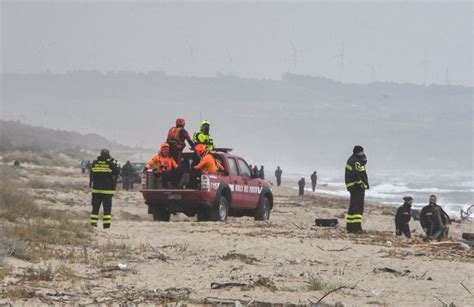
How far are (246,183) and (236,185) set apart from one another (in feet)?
1.98

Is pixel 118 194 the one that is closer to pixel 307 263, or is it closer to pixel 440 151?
pixel 307 263

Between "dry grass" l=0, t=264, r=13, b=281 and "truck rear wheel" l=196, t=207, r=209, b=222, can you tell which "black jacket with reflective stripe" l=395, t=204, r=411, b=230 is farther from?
"dry grass" l=0, t=264, r=13, b=281

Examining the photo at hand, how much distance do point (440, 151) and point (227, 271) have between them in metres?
192

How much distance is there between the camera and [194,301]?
8.51 m

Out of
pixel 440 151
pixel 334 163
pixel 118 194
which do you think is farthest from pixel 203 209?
pixel 440 151

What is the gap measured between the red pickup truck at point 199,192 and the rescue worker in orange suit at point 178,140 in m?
0.20

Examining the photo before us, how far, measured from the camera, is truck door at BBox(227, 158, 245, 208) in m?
18.8

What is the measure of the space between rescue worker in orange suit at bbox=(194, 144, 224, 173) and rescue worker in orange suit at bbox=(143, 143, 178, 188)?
0.55 metres

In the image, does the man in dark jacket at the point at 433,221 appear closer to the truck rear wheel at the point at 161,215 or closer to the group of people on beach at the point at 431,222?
the group of people on beach at the point at 431,222

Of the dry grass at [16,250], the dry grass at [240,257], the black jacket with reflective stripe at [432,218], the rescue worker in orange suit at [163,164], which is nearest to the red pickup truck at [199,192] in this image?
the rescue worker in orange suit at [163,164]

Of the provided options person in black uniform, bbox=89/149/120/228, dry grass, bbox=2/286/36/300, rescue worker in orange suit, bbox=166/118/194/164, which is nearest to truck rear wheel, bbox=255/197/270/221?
rescue worker in orange suit, bbox=166/118/194/164

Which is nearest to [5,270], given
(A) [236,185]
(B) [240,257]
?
(B) [240,257]

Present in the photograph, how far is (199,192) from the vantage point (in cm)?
1767

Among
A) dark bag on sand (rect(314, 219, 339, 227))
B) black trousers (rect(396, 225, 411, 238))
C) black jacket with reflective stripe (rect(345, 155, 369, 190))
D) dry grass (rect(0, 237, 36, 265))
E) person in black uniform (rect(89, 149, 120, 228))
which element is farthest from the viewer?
dark bag on sand (rect(314, 219, 339, 227))
